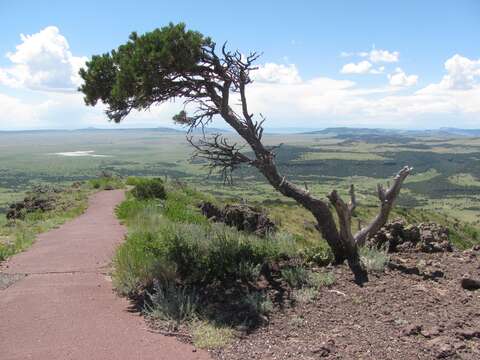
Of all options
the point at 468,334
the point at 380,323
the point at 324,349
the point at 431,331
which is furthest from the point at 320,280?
the point at 468,334

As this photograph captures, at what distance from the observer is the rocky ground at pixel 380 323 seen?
5.46 meters

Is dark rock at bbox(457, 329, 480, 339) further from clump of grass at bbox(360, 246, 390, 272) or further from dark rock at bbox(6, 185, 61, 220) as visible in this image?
dark rock at bbox(6, 185, 61, 220)

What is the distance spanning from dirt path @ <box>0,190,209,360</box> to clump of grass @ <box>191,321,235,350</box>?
0.47 ft

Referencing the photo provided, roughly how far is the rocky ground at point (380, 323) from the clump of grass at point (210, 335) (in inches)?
4.8

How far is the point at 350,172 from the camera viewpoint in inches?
5522

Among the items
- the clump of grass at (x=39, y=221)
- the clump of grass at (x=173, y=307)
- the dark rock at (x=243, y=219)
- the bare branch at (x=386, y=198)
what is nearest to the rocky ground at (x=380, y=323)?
the clump of grass at (x=173, y=307)

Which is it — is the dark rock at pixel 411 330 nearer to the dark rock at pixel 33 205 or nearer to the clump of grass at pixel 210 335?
the clump of grass at pixel 210 335

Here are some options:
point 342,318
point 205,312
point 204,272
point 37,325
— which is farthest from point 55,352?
point 342,318

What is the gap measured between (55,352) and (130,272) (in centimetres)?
226

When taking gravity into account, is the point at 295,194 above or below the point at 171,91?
below

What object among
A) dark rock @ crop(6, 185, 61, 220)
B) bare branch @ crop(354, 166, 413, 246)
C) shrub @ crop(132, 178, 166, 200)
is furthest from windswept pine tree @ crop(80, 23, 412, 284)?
dark rock @ crop(6, 185, 61, 220)

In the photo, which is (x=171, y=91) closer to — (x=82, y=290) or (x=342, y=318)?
(x=82, y=290)

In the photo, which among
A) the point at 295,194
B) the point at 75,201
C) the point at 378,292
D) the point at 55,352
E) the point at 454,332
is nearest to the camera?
A: the point at 55,352

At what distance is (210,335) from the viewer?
5816mm
